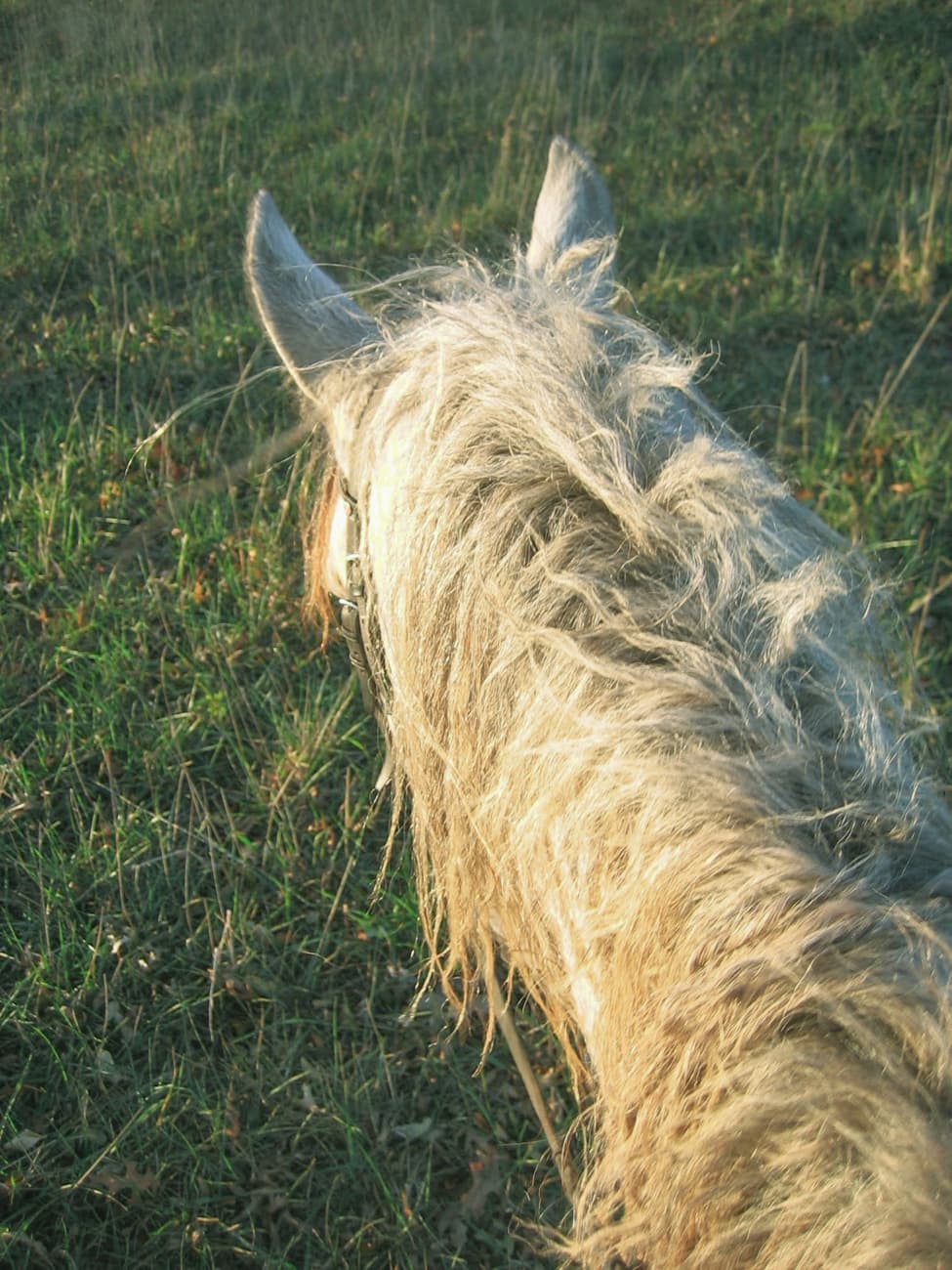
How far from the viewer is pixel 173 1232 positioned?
209 cm

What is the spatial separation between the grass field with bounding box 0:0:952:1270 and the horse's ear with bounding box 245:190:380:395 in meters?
0.40

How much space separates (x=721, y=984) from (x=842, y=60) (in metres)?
8.38

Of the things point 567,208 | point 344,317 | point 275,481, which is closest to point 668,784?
point 344,317

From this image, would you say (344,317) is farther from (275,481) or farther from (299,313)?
(275,481)

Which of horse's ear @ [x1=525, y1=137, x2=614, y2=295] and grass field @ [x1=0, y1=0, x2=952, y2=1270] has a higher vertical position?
horse's ear @ [x1=525, y1=137, x2=614, y2=295]

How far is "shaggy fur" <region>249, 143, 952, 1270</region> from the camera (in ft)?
2.84

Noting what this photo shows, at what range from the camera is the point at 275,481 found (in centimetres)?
381

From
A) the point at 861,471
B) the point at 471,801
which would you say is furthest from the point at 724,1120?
the point at 861,471

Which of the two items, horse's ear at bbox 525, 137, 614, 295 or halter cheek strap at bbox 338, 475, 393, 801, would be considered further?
horse's ear at bbox 525, 137, 614, 295

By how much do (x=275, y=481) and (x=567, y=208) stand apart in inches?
82.1

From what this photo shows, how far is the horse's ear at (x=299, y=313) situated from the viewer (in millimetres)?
1744

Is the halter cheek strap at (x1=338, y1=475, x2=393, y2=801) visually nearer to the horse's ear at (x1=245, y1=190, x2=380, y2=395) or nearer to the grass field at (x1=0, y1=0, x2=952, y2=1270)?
the horse's ear at (x1=245, y1=190, x2=380, y2=395)

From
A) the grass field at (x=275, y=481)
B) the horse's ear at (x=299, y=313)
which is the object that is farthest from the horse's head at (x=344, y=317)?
the grass field at (x=275, y=481)

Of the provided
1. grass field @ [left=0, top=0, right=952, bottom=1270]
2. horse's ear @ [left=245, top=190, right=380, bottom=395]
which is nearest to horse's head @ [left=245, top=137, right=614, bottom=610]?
horse's ear @ [left=245, top=190, right=380, bottom=395]
